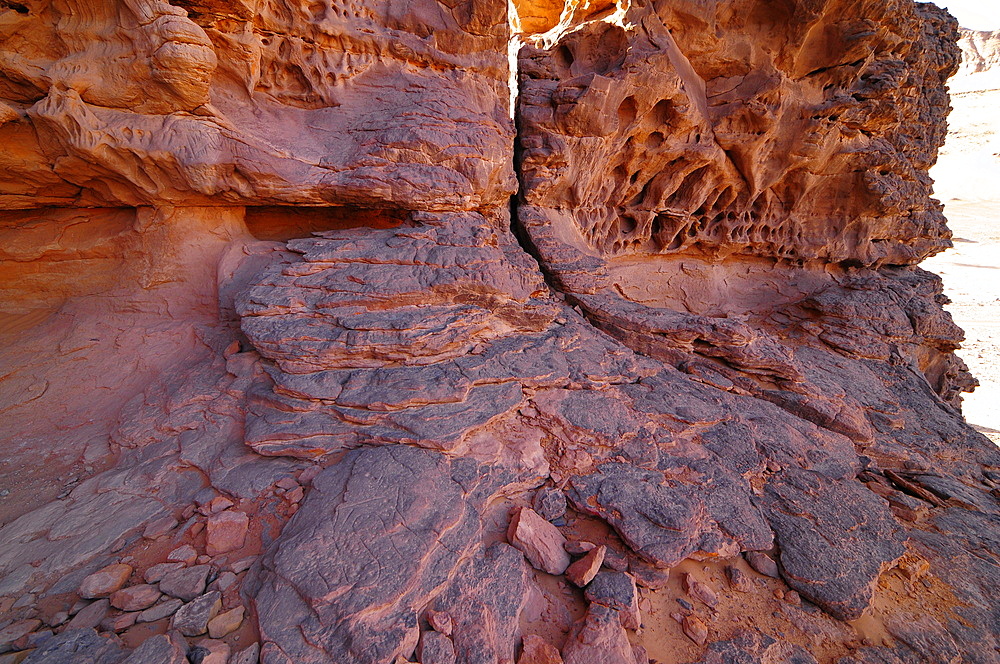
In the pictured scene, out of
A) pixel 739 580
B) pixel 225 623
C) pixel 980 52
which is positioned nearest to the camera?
pixel 225 623

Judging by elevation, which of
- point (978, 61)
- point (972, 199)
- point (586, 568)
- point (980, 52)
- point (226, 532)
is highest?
point (980, 52)

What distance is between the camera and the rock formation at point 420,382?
2320 mm

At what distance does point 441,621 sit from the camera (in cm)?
214

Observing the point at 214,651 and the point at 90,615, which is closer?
the point at 214,651

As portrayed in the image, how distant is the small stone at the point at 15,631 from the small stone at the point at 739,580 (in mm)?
4165

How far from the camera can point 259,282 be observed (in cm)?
364

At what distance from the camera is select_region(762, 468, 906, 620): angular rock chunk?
277 cm

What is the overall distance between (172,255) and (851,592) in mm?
6498

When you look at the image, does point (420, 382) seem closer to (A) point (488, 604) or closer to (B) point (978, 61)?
(A) point (488, 604)

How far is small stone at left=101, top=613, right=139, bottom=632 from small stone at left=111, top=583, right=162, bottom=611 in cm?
4

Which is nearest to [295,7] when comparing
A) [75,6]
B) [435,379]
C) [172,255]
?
[75,6]

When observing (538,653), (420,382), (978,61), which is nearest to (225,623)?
(538,653)

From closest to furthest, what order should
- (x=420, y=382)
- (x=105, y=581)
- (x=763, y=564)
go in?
1. (x=105, y=581)
2. (x=763, y=564)
3. (x=420, y=382)

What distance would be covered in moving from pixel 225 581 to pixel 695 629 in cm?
286
